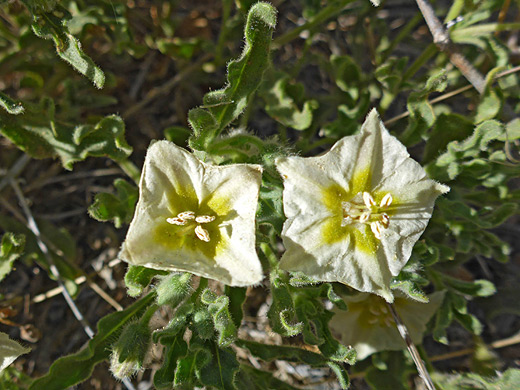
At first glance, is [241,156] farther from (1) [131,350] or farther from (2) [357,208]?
(1) [131,350]

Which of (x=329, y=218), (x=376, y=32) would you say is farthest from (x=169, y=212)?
(x=376, y=32)

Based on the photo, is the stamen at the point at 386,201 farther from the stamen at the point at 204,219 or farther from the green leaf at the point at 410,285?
the stamen at the point at 204,219

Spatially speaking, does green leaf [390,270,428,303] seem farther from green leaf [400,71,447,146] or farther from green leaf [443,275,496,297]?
green leaf [400,71,447,146]

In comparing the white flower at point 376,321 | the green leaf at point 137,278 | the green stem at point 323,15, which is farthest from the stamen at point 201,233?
the green stem at point 323,15

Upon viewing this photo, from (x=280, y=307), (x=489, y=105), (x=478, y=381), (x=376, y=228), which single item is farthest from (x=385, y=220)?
(x=478, y=381)

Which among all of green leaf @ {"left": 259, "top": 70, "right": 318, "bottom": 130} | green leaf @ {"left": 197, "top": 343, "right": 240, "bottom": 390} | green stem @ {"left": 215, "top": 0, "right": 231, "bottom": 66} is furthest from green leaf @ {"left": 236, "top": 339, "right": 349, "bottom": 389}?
green stem @ {"left": 215, "top": 0, "right": 231, "bottom": 66}
